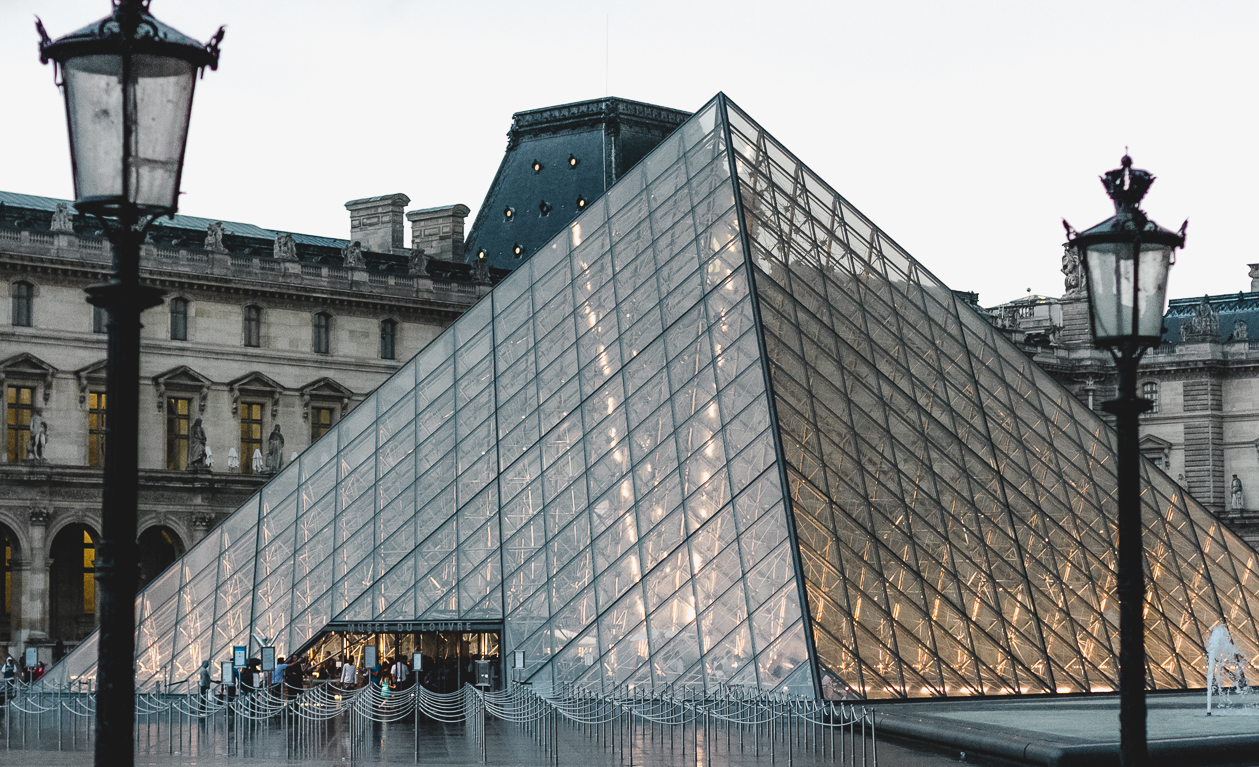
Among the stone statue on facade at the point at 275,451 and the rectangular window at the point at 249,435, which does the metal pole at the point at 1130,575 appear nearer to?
the stone statue on facade at the point at 275,451

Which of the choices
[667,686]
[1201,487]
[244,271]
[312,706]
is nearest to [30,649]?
[244,271]

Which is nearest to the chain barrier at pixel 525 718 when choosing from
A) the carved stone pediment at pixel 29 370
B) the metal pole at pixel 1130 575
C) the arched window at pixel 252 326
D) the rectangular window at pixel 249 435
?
the metal pole at pixel 1130 575

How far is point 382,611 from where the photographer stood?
2462 centimetres

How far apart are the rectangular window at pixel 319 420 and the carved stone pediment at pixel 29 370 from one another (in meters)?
7.13

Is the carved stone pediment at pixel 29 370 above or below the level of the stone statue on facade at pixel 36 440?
above

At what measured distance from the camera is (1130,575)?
8570mm

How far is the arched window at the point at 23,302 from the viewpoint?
141 feet

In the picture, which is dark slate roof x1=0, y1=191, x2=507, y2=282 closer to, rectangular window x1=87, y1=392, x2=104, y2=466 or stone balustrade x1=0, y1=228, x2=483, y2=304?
stone balustrade x1=0, y1=228, x2=483, y2=304

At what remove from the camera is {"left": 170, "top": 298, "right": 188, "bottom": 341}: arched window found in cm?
4569

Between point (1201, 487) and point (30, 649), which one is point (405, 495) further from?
point (1201, 487)

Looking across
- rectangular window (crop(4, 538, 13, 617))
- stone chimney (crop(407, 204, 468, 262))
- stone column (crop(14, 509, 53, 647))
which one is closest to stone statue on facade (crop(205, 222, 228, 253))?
stone column (crop(14, 509, 53, 647))

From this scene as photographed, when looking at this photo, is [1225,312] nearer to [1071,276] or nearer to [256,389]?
[1071,276]

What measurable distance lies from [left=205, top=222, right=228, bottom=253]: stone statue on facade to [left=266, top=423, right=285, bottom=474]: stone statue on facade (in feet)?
15.6

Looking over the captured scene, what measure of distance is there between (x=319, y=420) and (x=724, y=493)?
27559mm
